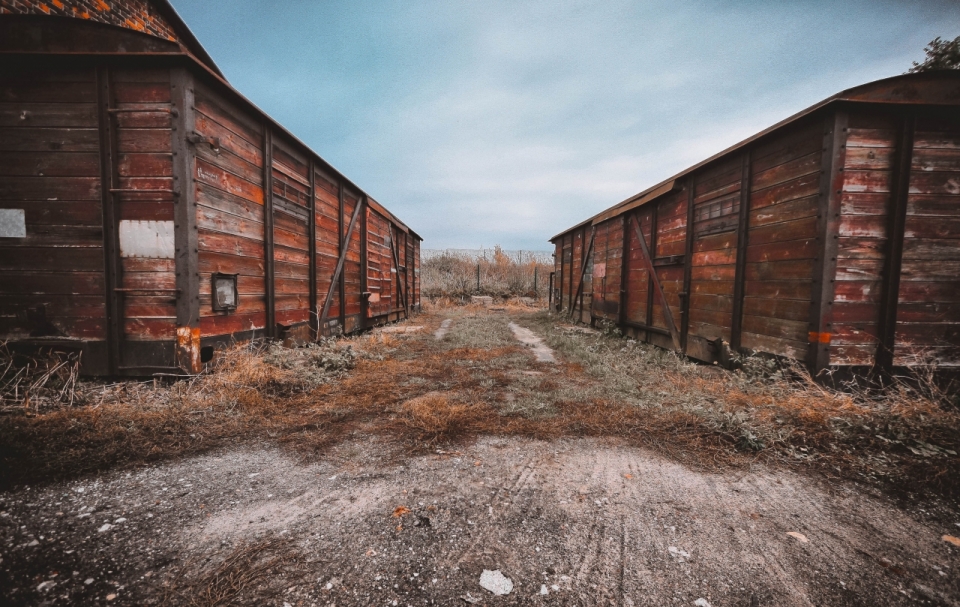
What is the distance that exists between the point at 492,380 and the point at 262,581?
126 inches

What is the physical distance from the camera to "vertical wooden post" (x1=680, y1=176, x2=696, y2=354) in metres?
5.77

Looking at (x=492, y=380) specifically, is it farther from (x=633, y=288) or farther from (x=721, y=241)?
(x=633, y=288)

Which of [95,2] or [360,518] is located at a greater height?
[95,2]

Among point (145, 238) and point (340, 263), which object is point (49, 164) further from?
point (340, 263)

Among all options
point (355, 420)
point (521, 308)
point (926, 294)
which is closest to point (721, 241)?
point (926, 294)

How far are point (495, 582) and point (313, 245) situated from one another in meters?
5.75

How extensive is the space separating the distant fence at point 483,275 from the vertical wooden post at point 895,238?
1635 centimetres

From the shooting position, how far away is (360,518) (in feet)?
6.06

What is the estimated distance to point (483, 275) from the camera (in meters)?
21.0

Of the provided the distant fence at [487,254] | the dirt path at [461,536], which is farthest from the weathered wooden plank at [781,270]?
the distant fence at [487,254]

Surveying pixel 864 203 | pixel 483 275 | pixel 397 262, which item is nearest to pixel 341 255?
pixel 397 262

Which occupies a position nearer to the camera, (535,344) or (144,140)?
(144,140)

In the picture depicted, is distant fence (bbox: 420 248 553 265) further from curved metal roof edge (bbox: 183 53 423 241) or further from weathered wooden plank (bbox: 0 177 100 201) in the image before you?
weathered wooden plank (bbox: 0 177 100 201)

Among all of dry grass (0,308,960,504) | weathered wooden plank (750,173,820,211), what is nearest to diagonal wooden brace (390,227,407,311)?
dry grass (0,308,960,504)
